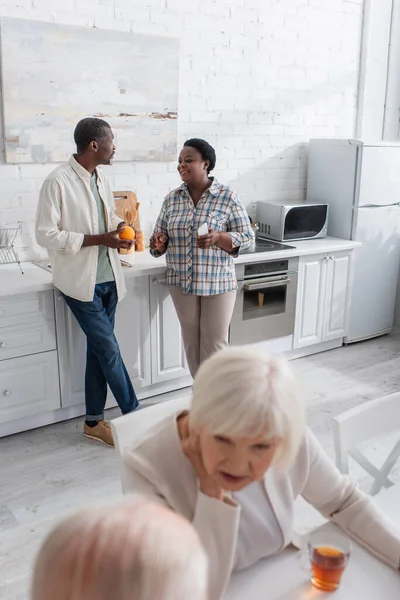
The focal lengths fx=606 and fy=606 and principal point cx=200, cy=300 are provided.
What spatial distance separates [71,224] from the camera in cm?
280

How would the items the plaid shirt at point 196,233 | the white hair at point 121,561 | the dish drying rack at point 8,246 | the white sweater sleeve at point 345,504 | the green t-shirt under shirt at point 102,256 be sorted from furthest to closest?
1. the dish drying rack at point 8,246
2. the plaid shirt at point 196,233
3. the green t-shirt under shirt at point 102,256
4. the white sweater sleeve at point 345,504
5. the white hair at point 121,561

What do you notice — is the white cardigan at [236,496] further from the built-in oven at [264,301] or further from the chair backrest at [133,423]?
the built-in oven at [264,301]

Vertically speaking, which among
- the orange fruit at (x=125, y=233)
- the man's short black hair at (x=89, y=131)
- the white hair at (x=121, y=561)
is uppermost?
the man's short black hair at (x=89, y=131)

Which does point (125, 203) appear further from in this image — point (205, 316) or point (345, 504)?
point (345, 504)

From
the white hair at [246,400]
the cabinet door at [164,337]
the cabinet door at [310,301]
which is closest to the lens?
the white hair at [246,400]

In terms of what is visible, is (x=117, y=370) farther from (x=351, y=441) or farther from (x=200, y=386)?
(x=200, y=386)

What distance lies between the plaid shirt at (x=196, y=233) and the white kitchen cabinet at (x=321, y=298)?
1.07m

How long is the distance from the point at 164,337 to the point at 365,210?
186 centimetres

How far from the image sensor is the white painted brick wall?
3.41 meters

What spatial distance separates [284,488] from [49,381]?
205 centimetres

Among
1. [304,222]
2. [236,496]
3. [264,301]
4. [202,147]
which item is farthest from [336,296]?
[236,496]

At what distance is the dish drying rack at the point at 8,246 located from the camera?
3.33 meters

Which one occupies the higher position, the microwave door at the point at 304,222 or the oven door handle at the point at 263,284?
the microwave door at the point at 304,222

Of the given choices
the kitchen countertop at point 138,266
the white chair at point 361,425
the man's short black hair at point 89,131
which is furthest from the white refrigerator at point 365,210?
→ the white chair at point 361,425
